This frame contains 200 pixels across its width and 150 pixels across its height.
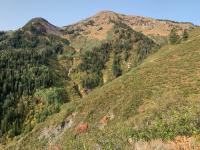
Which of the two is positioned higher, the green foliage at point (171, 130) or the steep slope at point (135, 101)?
the green foliage at point (171, 130)

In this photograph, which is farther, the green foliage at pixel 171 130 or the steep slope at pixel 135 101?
the steep slope at pixel 135 101

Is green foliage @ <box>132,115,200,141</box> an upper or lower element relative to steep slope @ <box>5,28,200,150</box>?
upper

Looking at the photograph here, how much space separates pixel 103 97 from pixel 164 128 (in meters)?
62.5

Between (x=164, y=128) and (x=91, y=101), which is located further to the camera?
(x=91, y=101)

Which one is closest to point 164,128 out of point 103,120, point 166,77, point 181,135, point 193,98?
point 181,135

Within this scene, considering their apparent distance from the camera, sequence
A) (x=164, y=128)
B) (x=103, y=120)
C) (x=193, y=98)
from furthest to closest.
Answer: (x=103, y=120) → (x=193, y=98) → (x=164, y=128)

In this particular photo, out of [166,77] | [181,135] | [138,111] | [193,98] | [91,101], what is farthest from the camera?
[91,101]

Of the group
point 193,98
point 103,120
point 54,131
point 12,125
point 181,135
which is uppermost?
point 181,135

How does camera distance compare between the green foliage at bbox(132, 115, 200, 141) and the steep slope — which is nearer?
the green foliage at bbox(132, 115, 200, 141)

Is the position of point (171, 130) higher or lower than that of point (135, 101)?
higher

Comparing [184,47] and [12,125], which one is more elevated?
[184,47]

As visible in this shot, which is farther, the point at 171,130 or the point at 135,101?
the point at 135,101

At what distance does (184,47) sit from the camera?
109 m

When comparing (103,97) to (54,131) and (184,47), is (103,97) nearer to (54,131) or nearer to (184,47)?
(54,131)
